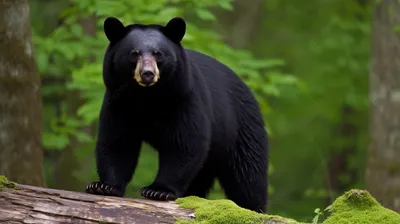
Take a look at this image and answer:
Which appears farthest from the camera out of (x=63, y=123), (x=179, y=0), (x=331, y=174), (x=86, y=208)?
(x=331, y=174)

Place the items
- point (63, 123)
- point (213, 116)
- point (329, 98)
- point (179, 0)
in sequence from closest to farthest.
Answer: point (213, 116), point (179, 0), point (63, 123), point (329, 98)

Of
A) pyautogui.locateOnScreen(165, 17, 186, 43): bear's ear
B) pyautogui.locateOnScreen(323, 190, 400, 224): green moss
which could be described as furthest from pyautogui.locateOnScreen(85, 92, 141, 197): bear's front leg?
pyautogui.locateOnScreen(323, 190, 400, 224): green moss

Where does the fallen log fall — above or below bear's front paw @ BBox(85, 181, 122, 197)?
below

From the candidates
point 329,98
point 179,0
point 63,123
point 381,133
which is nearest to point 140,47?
point 179,0

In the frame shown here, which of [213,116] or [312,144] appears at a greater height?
[312,144]

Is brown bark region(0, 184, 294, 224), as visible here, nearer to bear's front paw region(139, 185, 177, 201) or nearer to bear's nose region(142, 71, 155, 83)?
bear's front paw region(139, 185, 177, 201)

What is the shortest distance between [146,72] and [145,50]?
0.78 ft

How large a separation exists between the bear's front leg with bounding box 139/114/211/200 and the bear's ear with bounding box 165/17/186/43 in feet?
1.84

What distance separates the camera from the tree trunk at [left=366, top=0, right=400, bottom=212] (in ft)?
30.2

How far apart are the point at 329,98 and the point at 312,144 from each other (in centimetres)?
150

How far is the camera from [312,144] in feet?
48.5

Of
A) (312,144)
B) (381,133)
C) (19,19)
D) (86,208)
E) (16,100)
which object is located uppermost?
(312,144)

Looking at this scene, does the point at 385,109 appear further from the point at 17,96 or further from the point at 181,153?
the point at 17,96

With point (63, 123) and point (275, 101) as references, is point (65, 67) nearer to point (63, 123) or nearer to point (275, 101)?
point (63, 123)
